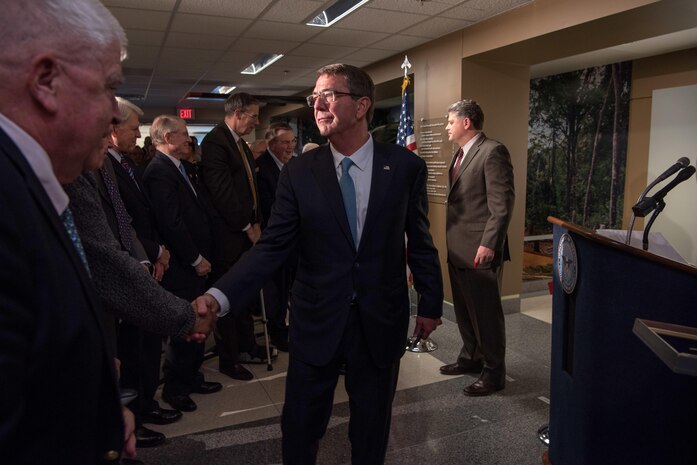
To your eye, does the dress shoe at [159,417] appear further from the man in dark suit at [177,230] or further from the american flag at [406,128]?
the american flag at [406,128]

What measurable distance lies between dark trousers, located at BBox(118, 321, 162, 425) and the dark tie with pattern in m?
0.38

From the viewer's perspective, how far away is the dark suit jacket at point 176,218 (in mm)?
2701

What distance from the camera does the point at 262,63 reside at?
662 centimetres

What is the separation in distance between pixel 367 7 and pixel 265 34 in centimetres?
135

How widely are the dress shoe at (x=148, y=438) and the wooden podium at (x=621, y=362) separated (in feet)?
6.24

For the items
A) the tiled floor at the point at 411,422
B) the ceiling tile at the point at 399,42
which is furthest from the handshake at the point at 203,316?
the ceiling tile at the point at 399,42

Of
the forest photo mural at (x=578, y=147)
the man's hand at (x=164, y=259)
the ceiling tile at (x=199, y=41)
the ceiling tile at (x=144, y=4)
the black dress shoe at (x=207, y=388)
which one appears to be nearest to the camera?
the man's hand at (x=164, y=259)

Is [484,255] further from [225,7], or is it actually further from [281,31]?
[281,31]

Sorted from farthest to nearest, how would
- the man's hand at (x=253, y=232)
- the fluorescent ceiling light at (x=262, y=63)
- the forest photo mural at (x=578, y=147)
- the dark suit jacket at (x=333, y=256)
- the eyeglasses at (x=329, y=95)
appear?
1. the forest photo mural at (x=578, y=147)
2. the fluorescent ceiling light at (x=262, y=63)
3. the man's hand at (x=253, y=232)
4. the eyeglasses at (x=329, y=95)
5. the dark suit jacket at (x=333, y=256)

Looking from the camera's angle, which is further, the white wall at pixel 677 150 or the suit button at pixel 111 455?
the white wall at pixel 677 150

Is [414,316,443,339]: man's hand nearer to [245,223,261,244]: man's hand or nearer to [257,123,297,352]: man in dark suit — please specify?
[245,223,261,244]: man's hand

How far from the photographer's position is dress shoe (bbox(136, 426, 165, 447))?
7.93 feet

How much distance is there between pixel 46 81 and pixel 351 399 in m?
1.49

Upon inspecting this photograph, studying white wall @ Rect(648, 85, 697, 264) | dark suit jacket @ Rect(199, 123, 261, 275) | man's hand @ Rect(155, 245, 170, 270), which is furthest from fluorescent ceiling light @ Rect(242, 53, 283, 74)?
white wall @ Rect(648, 85, 697, 264)
